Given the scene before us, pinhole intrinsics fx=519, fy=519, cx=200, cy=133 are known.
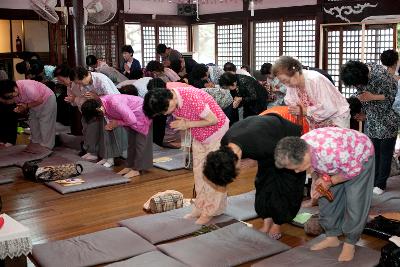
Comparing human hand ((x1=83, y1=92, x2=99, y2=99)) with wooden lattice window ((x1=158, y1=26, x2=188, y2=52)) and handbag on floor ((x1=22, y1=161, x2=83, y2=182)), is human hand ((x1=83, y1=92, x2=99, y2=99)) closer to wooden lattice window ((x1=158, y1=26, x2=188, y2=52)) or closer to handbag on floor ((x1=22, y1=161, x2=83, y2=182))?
handbag on floor ((x1=22, y1=161, x2=83, y2=182))

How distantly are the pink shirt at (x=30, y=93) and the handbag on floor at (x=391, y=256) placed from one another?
4.90m

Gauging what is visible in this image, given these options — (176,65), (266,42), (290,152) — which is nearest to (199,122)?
(290,152)

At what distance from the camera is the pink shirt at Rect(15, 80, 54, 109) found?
6531 millimetres

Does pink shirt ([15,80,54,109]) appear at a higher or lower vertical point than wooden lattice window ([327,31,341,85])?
lower

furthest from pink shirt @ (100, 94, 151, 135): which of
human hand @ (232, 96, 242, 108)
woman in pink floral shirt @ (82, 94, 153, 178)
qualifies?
human hand @ (232, 96, 242, 108)

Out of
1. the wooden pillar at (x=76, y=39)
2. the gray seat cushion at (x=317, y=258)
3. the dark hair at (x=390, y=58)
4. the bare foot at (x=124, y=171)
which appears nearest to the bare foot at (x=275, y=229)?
the gray seat cushion at (x=317, y=258)

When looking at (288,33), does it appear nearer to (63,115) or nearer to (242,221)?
(63,115)

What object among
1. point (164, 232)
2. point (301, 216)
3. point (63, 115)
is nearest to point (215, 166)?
point (164, 232)

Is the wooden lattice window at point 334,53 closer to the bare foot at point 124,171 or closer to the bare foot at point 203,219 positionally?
the bare foot at point 124,171

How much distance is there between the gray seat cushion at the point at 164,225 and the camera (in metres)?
3.89

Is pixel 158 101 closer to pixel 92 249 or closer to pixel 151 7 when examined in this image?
pixel 92 249

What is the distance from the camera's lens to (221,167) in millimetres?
2877

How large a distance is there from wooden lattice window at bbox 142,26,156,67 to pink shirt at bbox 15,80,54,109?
5.31 meters

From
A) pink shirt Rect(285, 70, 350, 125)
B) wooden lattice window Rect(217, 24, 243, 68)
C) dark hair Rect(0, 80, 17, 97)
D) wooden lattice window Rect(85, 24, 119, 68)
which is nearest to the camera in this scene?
pink shirt Rect(285, 70, 350, 125)
